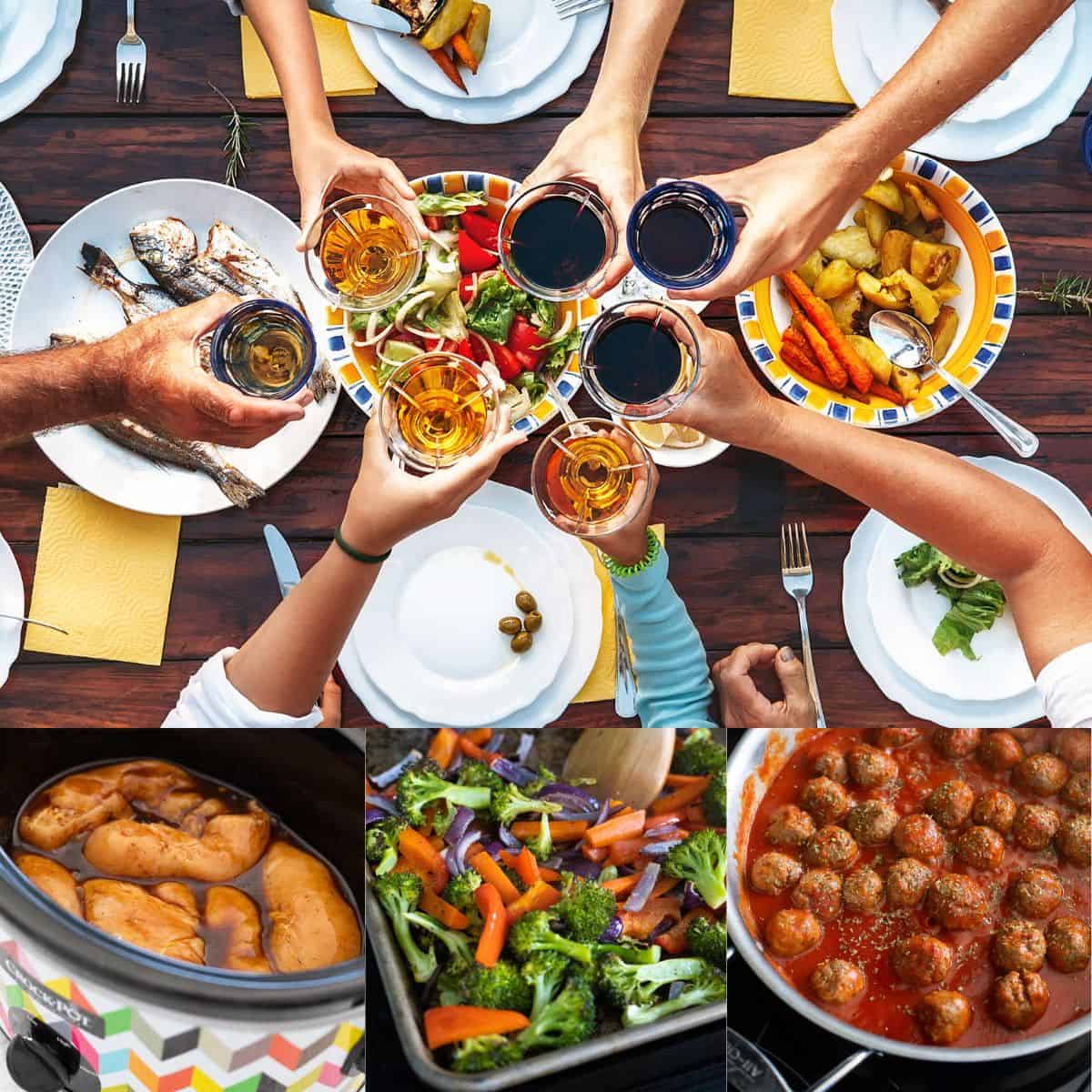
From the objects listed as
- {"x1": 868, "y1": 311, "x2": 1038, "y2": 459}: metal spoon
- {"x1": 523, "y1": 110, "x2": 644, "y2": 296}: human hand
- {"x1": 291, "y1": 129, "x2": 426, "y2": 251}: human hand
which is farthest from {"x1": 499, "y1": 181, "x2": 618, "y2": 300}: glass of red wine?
{"x1": 868, "y1": 311, "x2": 1038, "y2": 459}: metal spoon

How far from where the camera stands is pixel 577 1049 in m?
1.09

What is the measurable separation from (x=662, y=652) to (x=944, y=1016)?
574 millimetres

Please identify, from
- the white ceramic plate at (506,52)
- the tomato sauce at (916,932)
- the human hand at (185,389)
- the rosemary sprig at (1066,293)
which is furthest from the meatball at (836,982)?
the white ceramic plate at (506,52)

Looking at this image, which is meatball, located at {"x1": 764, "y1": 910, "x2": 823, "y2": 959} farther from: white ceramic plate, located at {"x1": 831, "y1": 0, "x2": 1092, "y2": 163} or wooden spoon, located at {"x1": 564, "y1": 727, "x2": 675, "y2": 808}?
white ceramic plate, located at {"x1": 831, "y1": 0, "x2": 1092, "y2": 163}

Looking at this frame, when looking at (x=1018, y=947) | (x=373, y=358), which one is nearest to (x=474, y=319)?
(x=373, y=358)

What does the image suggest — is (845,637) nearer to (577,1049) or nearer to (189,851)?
(577,1049)

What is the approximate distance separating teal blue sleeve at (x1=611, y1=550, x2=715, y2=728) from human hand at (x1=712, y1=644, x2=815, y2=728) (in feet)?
0.10

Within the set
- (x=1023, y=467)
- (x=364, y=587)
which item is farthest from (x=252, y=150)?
(x=1023, y=467)

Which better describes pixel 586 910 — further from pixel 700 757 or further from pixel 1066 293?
pixel 1066 293

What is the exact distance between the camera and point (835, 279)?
1.42 meters

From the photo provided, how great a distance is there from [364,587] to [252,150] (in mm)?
725

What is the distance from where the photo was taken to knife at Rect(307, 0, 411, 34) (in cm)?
143

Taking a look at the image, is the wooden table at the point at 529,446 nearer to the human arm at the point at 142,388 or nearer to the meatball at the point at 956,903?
the human arm at the point at 142,388

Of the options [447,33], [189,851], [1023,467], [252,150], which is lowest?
[189,851]
